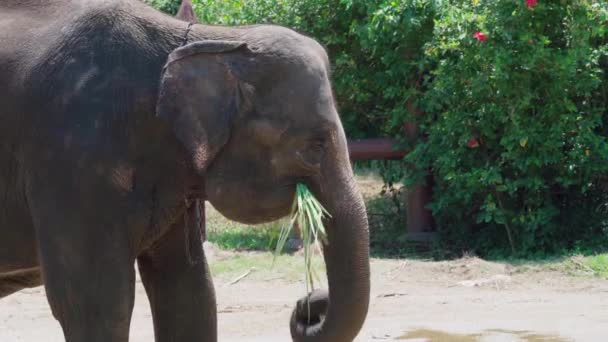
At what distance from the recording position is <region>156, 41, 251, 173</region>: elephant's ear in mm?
5305

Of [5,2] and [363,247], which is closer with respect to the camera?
[363,247]

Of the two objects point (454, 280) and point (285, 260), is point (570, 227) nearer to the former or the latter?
point (454, 280)

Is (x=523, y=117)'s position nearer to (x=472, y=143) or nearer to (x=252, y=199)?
(x=472, y=143)

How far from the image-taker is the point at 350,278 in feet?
16.8

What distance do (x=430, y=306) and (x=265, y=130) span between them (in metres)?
4.20

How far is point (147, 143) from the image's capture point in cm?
543

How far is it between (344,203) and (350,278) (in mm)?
319

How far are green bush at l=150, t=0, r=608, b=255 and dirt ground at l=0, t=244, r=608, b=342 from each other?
0.93m

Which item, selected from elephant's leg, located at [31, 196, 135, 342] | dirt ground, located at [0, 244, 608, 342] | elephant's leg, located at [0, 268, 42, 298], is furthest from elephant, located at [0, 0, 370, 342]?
dirt ground, located at [0, 244, 608, 342]

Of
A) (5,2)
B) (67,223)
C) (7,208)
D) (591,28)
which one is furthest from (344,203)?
(591,28)

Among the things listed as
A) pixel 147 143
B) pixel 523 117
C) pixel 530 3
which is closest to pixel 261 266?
pixel 523 117

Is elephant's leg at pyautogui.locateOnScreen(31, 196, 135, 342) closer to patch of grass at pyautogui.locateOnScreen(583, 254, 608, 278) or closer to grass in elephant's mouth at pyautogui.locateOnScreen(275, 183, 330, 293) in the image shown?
grass in elephant's mouth at pyautogui.locateOnScreen(275, 183, 330, 293)

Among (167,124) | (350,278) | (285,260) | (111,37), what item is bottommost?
(285,260)

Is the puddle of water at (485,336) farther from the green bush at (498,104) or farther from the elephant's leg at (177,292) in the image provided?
the green bush at (498,104)
